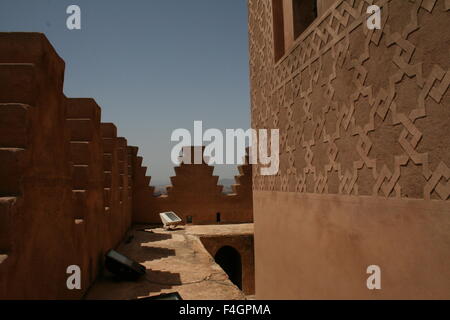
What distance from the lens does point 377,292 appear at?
220 cm

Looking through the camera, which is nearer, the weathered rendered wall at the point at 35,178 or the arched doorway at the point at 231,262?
the weathered rendered wall at the point at 35,178

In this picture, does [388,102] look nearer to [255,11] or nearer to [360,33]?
[360,33]

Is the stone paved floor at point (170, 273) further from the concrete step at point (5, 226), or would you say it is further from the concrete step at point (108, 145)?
the concrete step at point (5, 226)

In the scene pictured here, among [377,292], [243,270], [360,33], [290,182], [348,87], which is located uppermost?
[360,33]

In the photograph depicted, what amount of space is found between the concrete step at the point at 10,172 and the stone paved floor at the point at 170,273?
10.2ft

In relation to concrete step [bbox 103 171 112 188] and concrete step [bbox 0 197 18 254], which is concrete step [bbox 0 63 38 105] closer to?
concrete step [bbox 0 197 18 254]

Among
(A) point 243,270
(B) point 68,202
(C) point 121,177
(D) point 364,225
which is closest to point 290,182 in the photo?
(D) point 364,225

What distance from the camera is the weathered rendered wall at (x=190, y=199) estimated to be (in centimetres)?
1459

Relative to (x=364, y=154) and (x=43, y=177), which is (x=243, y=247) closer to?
(x=43, y=177)

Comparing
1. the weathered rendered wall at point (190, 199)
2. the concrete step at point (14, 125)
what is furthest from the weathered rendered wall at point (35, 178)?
the weathered rendered wall at point (190, 199)

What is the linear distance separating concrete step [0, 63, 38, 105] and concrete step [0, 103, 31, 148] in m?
0.15

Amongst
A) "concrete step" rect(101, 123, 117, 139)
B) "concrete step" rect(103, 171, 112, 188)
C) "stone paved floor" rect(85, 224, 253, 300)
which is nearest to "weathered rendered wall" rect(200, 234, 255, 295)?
"stone paved floor" rect(85, 224, 253, 300)

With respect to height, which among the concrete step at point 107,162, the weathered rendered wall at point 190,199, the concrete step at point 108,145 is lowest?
the weathered rendered wall at point 190,199

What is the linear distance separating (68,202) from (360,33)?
3.95 meters
